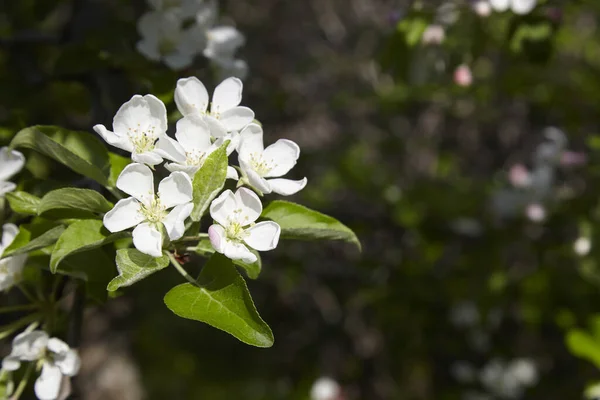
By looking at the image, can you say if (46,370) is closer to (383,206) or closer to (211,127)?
(211,127)

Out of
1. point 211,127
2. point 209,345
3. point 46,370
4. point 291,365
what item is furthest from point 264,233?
point 209,345

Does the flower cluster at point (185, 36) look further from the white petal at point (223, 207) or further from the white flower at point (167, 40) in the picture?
the white petal at point (223, 207)

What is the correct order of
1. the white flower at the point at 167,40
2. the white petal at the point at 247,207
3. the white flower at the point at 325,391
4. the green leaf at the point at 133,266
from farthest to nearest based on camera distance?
the white flower at the point at 325,391 < the white flower at the point at 167,40 < the white petal at the point at 247,207 < the green leaf at the point at 133,266

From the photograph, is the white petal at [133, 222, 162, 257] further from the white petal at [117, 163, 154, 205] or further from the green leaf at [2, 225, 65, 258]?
the green leaf at [2, 225, 65, 258]

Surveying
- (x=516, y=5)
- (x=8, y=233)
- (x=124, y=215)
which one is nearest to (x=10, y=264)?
(x=8, y=233)

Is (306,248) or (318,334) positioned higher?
(306,248)

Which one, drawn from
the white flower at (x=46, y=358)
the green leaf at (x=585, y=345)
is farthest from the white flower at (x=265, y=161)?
the green leaf at (x=585, y=345)
